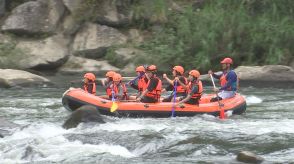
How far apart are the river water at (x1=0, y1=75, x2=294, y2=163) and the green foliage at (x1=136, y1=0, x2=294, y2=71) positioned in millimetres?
9128

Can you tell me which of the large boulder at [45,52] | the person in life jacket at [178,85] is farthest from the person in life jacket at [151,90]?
the large boulder at [45,52]

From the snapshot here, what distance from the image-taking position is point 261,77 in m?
21.3

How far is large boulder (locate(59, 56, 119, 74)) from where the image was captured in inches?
961

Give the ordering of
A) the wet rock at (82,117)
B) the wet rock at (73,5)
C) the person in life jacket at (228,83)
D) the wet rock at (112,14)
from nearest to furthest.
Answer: the wet rock at (82,117)
the person in life jacket at (228,83)
the wet rock at (112,14)
the wet rock at (73,5)

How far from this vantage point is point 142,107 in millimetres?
13602

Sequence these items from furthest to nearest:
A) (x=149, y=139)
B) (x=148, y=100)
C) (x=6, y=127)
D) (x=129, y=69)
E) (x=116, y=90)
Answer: (x=129, y=69)
(x=116, y=90)
(x=148, y=100)
(x=6, y=127)
(x=149, y=139)

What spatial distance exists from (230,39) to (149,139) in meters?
13.9

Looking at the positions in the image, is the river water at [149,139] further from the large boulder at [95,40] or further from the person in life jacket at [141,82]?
the large boulder at [95,40]

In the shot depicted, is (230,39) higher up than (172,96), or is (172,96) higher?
(230,39)

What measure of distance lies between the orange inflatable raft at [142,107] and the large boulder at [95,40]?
11163mm

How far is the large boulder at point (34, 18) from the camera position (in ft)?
84.7

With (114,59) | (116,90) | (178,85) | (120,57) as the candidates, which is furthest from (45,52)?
(178,85)

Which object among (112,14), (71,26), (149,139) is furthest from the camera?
(71,26)

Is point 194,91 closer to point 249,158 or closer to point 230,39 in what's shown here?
point 249,158
